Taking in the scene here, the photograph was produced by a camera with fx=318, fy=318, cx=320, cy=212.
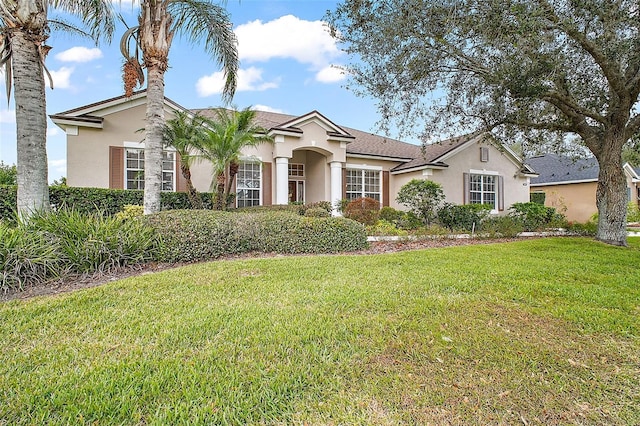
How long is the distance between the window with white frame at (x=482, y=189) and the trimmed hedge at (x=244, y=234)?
11.9 meters

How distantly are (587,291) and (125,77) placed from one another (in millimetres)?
12144

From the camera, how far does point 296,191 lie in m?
18.2

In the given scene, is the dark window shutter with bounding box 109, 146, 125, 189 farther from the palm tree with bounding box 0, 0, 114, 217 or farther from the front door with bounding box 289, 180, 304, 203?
the front door with bounding box 289, 180, 304, 203

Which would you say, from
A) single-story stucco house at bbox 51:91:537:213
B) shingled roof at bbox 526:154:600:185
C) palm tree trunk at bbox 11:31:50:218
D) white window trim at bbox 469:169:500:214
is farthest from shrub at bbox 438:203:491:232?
palm tree trunk at bbox 11:31:50:218

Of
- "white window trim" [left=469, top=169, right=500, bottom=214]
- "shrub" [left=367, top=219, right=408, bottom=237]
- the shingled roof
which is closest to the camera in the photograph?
"shrub" [left=367, top=219, right=408, bottom=237]

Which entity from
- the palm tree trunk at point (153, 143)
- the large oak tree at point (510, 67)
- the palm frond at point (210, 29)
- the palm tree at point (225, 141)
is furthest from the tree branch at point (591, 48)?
the palm tree trunk at point (153, 143)

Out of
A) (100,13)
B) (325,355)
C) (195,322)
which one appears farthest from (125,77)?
(325,355)

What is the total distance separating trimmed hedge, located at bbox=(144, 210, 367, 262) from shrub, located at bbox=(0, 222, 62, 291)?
1.81m

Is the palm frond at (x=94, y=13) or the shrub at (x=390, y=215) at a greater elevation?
the palm frond at (x=94, y=13)

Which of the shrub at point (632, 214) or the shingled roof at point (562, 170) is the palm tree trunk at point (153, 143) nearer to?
the shingled roof at point (562, 170)

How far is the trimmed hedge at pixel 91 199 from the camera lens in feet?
31.9

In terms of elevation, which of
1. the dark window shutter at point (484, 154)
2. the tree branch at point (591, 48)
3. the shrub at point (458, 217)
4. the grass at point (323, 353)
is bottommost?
the grass at point (323, 353)

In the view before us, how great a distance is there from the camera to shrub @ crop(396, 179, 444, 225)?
46.6 ft

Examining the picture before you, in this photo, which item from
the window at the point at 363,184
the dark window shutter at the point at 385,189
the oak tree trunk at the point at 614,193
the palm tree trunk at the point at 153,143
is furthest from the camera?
the dark window shutter at the point at 385,189
